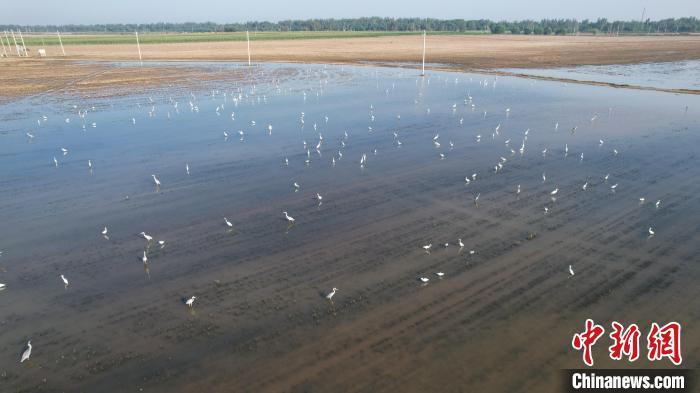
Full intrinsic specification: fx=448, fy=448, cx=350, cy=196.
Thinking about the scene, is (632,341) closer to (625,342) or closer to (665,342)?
(625,342)

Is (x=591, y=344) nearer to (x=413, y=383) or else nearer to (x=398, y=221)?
(x=413, y=383)

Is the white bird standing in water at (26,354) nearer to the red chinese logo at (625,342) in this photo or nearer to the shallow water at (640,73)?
the red chinese logo at (625,342)

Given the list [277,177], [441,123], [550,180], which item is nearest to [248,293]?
[277,177]

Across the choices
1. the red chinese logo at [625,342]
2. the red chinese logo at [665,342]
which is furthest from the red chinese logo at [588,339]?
the red chinese logo at [665,342]

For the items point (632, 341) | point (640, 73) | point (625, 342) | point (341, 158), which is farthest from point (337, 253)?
point (640, 73)

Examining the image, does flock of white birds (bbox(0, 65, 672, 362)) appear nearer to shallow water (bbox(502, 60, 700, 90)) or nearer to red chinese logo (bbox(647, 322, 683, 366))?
red chinese logo (bbox(647, 322, 683, 366))
